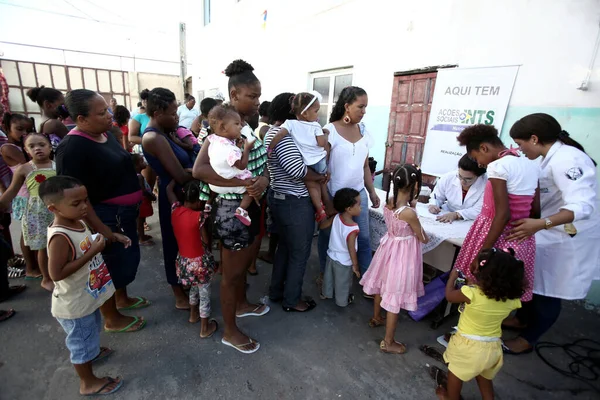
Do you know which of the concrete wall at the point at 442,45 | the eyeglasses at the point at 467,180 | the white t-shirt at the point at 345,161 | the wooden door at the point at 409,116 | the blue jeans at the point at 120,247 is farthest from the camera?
the wooden door at the point at 409,116

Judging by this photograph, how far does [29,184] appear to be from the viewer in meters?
2.54

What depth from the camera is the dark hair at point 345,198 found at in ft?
8.03

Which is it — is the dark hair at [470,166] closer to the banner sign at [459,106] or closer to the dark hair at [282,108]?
the banner sign at [459,106]

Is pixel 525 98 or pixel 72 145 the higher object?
pixel 525 98

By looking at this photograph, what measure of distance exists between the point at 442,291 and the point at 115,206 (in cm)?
263

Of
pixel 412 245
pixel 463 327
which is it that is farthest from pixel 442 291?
pixel 463 327

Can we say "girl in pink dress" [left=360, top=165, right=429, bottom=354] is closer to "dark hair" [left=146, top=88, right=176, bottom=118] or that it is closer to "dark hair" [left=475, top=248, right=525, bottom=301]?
"dark hair" [left=475, top=248, right=525, bottom=301]

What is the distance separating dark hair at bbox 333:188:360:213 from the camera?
2.45m

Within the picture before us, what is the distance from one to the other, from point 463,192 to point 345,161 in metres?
1.30

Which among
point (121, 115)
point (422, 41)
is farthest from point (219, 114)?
point (121, 115)

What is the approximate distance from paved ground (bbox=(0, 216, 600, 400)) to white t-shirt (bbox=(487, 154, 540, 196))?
1329mm

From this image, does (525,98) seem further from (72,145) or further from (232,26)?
(232,26)

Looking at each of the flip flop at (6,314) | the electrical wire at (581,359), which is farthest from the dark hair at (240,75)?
the electrical wire at (581,359)

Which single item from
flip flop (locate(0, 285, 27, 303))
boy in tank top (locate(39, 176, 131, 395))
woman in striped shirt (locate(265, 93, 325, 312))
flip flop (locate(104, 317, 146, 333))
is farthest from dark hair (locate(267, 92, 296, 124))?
flip flop (locate(0, 285, 27, 303))
